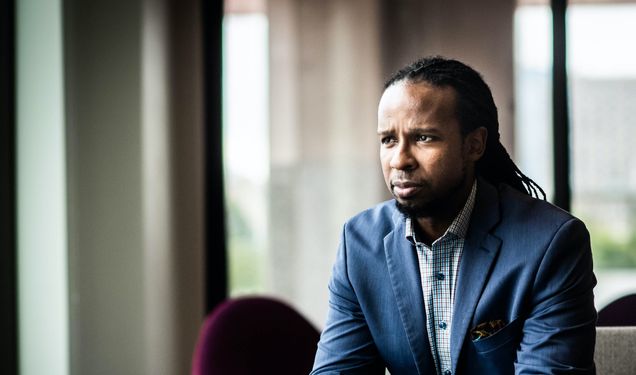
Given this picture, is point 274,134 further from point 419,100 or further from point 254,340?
point 419,100

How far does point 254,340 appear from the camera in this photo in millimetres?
2277

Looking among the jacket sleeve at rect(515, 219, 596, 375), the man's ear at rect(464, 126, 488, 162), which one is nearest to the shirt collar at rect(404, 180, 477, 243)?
the man's ear at rect(464, 126, 488, 162)

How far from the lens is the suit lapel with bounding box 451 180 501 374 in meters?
1.50

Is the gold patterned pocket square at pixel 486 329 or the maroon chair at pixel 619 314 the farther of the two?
the maroon chair at pixel 619 314

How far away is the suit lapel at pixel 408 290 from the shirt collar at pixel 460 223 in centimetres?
3

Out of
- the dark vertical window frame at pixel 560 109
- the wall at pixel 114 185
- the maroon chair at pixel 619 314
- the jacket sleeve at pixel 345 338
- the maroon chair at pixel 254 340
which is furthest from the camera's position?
the dark vertical window frame at pixel 560 109

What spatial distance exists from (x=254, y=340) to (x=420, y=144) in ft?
3.57

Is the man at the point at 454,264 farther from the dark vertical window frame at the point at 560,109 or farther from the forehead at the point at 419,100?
the dark vertical window frame at the point at 560,109

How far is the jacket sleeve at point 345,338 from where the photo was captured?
5.36 feet

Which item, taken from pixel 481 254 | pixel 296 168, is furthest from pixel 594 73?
pixel 481 254

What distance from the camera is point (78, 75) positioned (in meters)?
2.80

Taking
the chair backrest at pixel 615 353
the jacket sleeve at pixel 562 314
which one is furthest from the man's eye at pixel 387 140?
the chair backrest at pixel 615 353

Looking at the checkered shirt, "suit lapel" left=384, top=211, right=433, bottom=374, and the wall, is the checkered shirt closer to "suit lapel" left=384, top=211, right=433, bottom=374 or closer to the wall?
"suit lapel" left=384, top=211, right=433, bottom=374

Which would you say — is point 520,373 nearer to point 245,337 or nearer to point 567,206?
point 245,337
